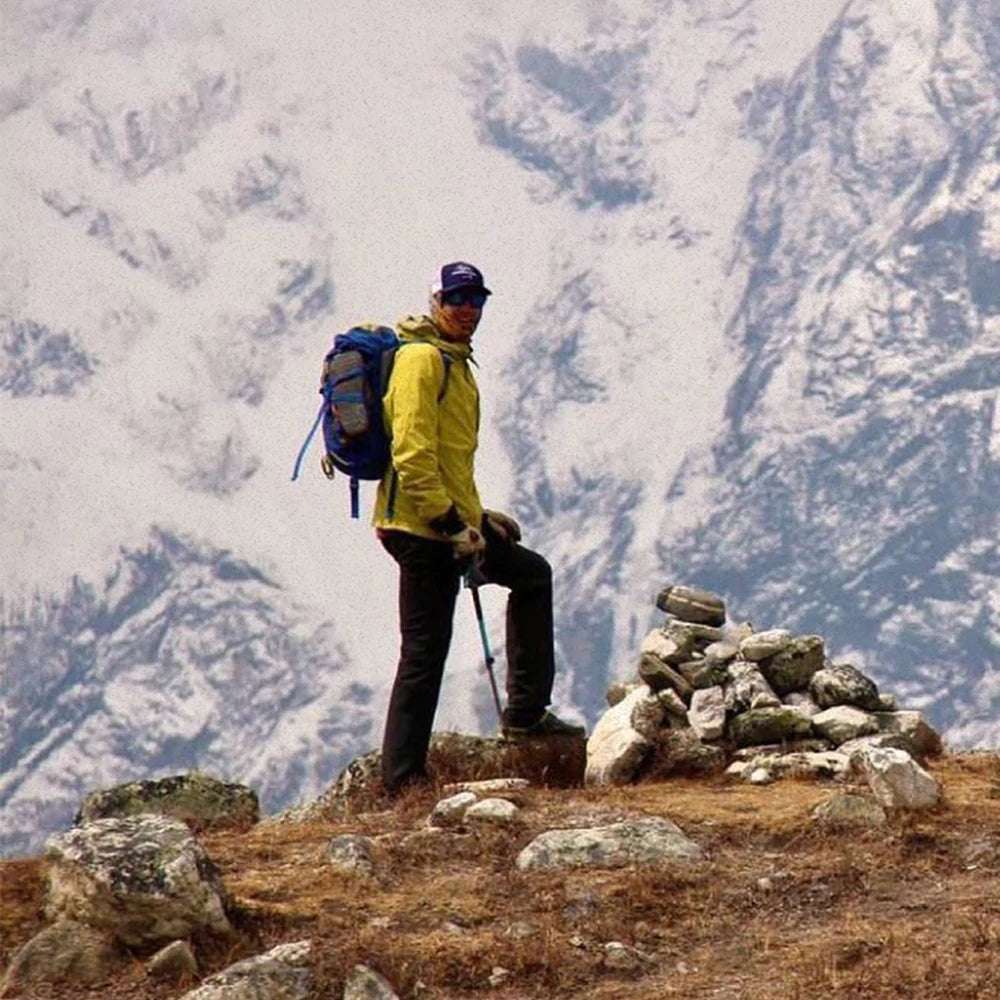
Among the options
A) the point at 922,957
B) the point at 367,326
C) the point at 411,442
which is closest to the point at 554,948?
the point at 922,957

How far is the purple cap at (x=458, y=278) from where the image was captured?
634 inches

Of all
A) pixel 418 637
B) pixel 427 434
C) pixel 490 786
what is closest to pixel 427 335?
pixel 427 434

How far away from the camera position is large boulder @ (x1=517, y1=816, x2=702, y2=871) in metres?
13.0

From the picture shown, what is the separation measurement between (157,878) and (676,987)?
2519 millimetres

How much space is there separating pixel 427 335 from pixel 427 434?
35.4 inches

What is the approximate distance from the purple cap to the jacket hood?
268 mm

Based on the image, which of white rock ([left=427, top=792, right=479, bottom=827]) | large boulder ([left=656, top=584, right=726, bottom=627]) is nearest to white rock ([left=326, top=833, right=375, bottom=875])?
white rock ([left=427, top=792, right=479, bottom=827])

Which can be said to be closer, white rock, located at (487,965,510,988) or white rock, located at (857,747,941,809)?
white rock, located at (487,965,510,988)

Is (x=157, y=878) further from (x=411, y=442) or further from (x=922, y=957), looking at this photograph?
(x=411, y=442)

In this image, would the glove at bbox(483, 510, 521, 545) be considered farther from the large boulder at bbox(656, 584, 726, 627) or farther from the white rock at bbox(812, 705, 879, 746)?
the white rock at bbox(812, 705, 879, 746)

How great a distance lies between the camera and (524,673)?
17062 millimetres

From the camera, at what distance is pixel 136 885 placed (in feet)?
36.2

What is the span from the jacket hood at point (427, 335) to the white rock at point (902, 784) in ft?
13.1

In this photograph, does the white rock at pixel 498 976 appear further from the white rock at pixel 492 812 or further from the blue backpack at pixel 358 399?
the blue backpack at pixel 358 399
